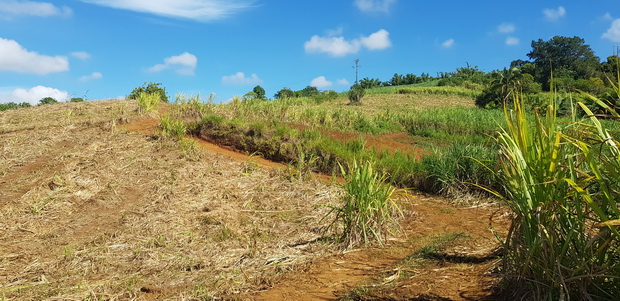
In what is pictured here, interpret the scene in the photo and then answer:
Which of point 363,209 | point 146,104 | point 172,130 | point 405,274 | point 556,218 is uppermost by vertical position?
point 146,104

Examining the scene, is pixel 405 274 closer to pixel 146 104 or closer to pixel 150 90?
pixel 146 104

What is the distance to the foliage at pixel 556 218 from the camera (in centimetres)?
217

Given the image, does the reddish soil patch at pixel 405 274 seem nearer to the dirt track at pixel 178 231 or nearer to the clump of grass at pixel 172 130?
the dirt track at pixel 178 231

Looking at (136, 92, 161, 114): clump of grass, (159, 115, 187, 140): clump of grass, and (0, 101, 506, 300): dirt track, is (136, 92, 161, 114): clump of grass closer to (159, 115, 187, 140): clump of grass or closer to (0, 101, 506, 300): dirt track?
(0, 101, 506, 300): dirt track

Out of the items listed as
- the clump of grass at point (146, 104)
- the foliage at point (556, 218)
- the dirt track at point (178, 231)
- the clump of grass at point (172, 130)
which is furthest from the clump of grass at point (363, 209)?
the clump of grass at point (146, 104)

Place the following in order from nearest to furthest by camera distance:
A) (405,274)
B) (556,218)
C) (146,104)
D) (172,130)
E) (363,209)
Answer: (556,218), (405,274), (363,209), (172,130), (146,104)

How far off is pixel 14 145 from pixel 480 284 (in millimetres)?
9064

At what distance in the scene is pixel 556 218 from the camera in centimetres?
247

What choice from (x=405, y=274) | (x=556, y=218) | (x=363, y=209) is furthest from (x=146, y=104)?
(x=556, y=218)

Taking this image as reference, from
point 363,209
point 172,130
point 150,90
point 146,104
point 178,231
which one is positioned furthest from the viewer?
point 150,90

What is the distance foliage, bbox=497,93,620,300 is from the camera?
7.13 feet

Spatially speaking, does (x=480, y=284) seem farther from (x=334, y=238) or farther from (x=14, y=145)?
(x=14, y=145)

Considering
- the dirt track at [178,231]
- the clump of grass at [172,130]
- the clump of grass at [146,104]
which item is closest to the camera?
the dirt track at [178,231]

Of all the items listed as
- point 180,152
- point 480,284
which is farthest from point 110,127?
point 480,284
